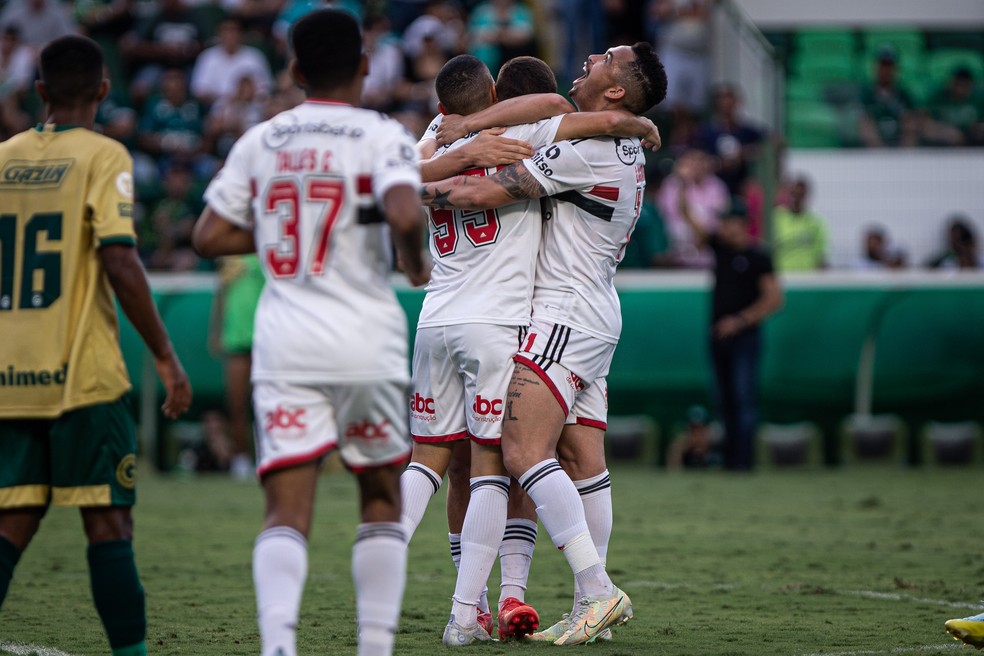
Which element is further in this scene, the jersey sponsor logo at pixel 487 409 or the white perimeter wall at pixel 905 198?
the white perimeter wall at pixel 905 198

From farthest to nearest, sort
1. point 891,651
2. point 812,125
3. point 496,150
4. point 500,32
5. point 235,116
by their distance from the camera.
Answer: point 812,125 < point 500,32 < point 235,116 < point 496,150 < point 891,651

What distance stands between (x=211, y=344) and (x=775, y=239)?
704 cm

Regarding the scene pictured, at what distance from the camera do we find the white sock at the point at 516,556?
5.95 m

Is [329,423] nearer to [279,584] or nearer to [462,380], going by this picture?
[279,584]

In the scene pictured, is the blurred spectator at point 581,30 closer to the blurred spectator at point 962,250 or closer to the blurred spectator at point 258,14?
the blurred spectator at point 258,14

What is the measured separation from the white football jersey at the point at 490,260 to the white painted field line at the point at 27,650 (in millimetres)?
2028

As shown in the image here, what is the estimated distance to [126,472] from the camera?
15.3ft

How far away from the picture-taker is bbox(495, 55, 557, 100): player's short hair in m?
6.12

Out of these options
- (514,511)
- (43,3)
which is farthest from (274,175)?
(43,3)

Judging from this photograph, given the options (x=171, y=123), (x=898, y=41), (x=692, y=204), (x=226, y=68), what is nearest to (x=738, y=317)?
(x=692, y=204)

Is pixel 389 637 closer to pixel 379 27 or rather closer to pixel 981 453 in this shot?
pixel 981 453

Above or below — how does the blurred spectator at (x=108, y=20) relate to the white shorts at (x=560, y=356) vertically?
above

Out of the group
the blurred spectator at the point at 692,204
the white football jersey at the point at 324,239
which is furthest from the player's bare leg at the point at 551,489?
the blurred spectator at the point at 692,204

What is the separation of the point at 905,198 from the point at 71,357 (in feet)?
50.4
